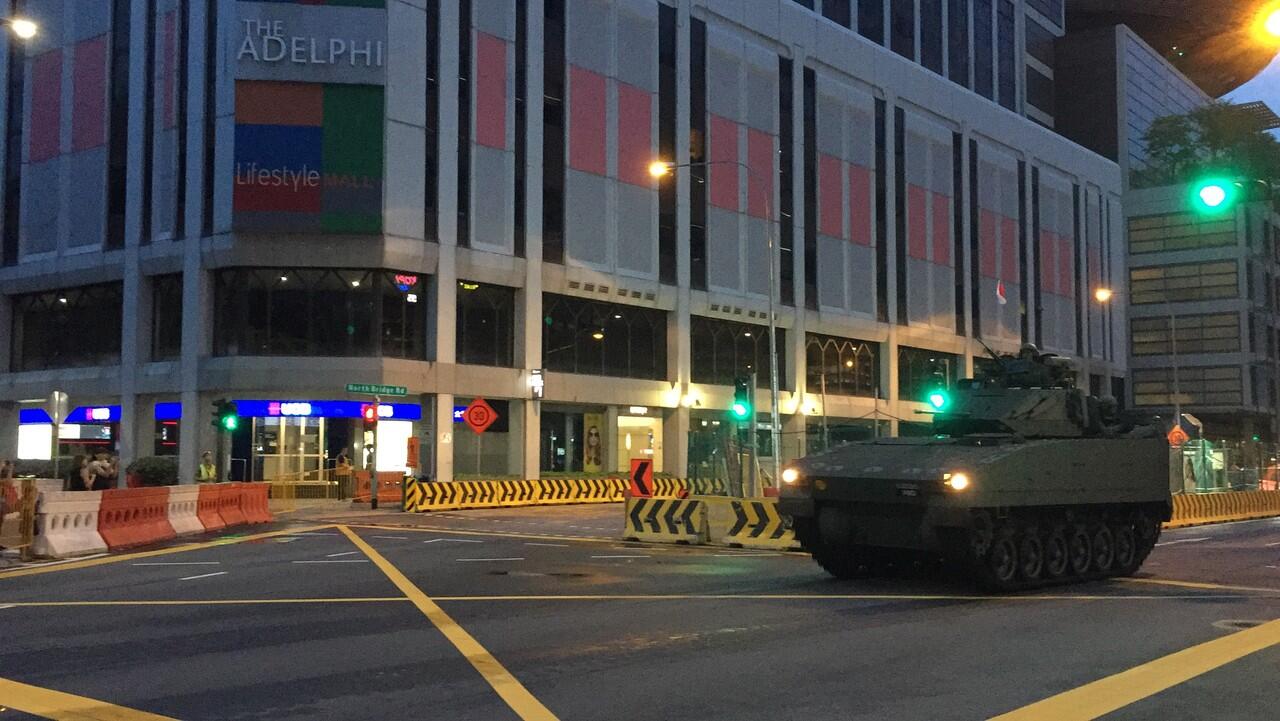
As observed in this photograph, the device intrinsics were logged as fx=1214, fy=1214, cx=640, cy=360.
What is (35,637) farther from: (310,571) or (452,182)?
(452,182)

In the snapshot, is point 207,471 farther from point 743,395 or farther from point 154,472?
point 743,395

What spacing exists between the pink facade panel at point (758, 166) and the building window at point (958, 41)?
69.2 feet

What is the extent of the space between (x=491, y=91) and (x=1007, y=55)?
142 feet

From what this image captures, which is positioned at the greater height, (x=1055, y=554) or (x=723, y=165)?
(x=723, y=165)

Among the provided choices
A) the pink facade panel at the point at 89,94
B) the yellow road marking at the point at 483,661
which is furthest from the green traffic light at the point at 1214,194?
the pink facade panel at the point at 89,94

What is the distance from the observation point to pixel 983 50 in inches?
2820

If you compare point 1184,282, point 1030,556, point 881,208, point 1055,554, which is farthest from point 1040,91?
point 1030,556

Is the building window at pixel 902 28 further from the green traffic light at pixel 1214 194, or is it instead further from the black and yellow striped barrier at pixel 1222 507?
the green traffic light at pixel 1214 194

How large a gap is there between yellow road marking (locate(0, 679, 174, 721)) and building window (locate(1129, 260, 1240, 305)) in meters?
79.8

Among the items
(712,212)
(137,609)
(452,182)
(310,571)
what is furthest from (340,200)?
(137,609)

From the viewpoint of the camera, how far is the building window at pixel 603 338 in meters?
45.2

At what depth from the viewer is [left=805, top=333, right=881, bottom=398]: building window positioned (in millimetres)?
55438

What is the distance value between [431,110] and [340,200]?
450 centimetres

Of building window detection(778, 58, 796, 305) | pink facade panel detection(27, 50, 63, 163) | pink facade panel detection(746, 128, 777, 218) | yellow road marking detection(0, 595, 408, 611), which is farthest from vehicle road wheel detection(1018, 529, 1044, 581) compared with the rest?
pink facade panel detection(27, 50, 63, 163)
